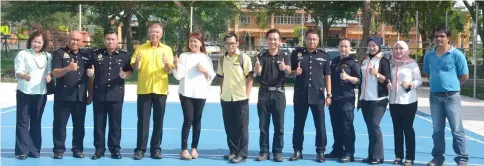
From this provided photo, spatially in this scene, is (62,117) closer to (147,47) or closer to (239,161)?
(147,47)

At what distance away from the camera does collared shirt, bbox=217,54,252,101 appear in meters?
8.07

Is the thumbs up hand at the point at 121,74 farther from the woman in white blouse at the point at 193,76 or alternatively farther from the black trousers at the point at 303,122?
the black trousers at the point at 303,122

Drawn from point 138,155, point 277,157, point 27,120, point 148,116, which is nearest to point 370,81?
point 277,157

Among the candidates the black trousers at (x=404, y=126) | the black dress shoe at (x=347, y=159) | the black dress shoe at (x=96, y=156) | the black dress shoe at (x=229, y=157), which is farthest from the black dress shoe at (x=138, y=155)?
the black trousers at (x=404, y=126)

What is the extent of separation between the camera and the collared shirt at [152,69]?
316 inches

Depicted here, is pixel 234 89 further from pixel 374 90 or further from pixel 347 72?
pixel 374 90

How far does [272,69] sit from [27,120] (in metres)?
2.93

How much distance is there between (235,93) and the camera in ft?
26.5

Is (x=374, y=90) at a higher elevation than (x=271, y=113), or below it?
higher

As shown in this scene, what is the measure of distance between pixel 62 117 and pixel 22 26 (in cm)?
1573

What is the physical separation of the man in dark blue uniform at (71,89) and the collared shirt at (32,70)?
0.48ft

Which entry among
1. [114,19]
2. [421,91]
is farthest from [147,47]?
[114,19]

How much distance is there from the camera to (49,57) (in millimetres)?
8188

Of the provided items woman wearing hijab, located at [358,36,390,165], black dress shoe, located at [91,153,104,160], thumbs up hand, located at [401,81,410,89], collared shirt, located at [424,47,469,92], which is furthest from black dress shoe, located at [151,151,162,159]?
collared shirt, located at [424,47,469,92]
